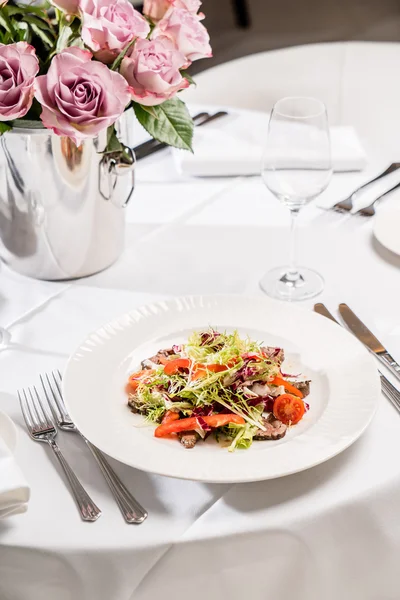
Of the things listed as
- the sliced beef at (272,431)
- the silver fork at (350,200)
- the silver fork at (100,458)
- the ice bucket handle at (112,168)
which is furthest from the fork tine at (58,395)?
the silver fork at (350,200)

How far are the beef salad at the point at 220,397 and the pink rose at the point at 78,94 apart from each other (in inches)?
14.0

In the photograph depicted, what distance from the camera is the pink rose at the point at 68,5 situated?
1.07 meters

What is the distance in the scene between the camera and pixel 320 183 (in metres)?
1.16

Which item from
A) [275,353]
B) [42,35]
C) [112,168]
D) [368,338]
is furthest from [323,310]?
[42,35]

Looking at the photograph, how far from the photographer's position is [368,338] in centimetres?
108

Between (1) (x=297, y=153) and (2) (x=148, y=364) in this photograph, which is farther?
(1) (x=297, y=153)

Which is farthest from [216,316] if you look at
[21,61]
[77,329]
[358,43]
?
[358,43]

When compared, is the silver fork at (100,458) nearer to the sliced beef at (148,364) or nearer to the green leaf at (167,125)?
the sliced beef at (148,364)

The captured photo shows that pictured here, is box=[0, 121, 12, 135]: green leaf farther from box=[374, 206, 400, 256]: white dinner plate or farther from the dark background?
the dark background

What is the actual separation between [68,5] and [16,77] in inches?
6.4

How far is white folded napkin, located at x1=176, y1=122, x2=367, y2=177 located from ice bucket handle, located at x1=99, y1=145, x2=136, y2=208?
15.8 inches

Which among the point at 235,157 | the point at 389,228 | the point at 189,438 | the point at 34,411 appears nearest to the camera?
the point at 189,438

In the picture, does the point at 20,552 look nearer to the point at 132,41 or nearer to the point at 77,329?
the point at 77,329

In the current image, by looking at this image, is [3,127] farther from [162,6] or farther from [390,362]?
[390,362]
